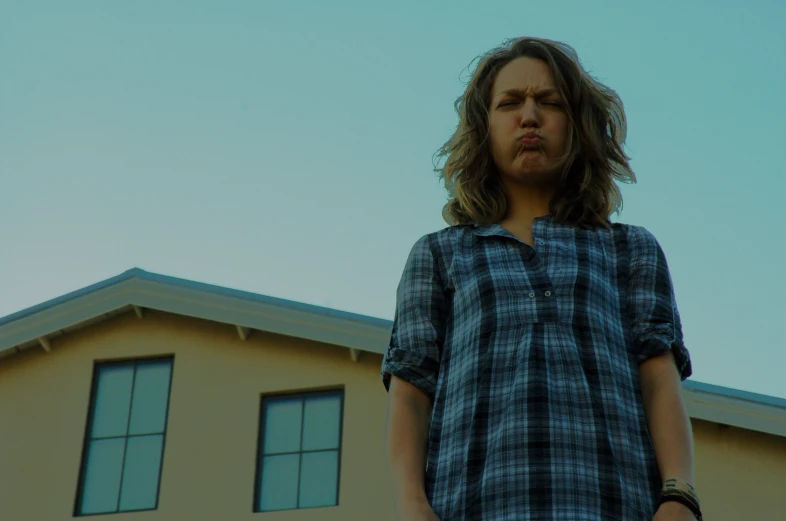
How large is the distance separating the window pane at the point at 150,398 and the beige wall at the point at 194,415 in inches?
6.5

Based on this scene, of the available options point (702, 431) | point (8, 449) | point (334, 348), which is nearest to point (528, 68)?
point (702, 431)

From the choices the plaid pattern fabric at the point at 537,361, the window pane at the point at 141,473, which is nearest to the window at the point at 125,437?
the window pane at the point at 141,473

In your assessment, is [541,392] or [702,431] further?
[702,431]

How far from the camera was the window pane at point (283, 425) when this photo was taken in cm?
1426

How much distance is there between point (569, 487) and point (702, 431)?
1105 cm

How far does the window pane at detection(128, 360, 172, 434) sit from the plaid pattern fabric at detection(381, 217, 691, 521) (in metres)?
12.1

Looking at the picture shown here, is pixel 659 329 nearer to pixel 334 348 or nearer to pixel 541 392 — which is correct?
pixel 541 392

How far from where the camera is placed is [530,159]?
10.5 ft

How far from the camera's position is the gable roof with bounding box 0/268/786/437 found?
1297 centimetres

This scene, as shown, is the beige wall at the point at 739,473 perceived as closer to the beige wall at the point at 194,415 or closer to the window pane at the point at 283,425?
the beige wall at the point at 194,415

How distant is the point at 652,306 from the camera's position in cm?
300

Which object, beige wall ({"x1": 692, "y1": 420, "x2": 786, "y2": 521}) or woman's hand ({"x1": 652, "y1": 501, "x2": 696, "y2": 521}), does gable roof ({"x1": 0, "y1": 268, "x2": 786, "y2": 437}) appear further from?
woman's hand ({"x1": 652, "y1": 501, "x2": 696, "y2": 521})

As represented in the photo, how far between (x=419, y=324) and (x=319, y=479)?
36.7ft

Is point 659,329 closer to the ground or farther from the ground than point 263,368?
closer to the ground
